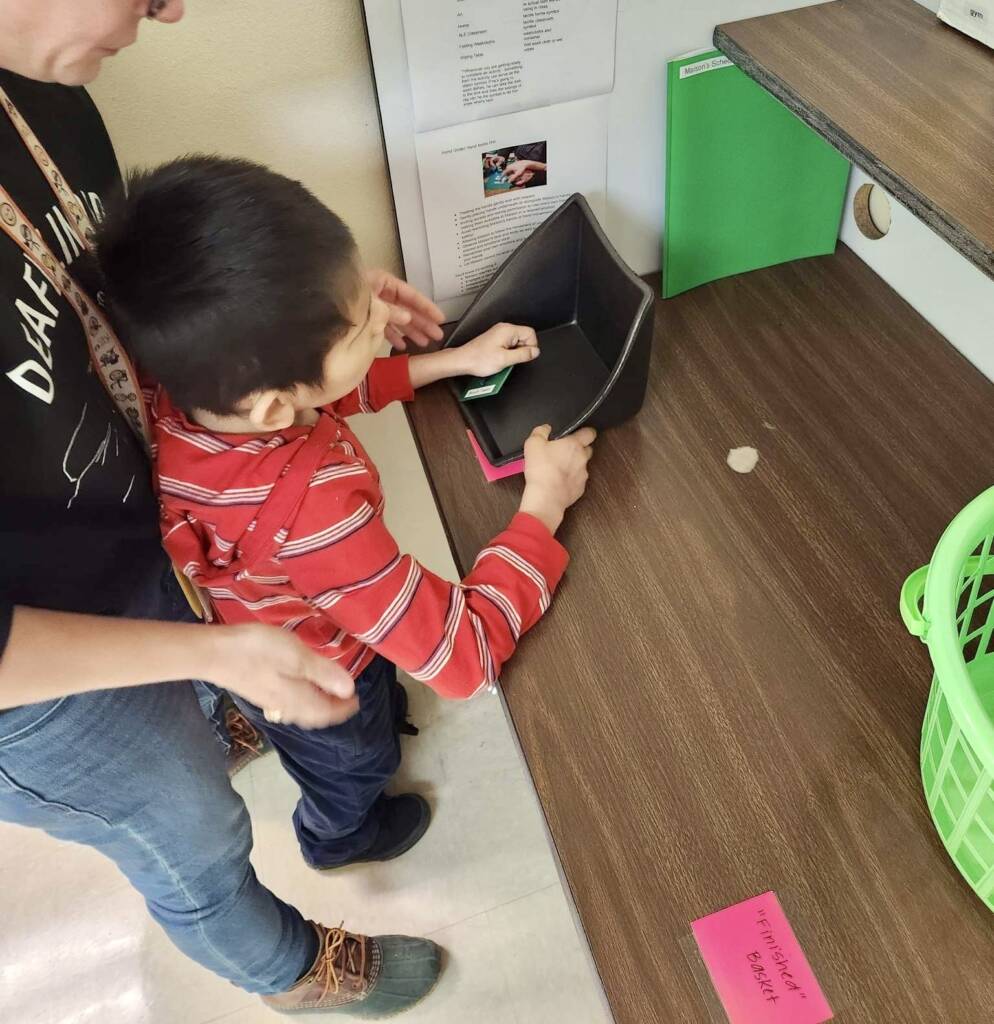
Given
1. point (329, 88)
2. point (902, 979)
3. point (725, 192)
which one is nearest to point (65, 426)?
point (329, 88)

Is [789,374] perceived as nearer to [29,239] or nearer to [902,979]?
[902,979]

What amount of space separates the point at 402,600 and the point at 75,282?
1.17 feet

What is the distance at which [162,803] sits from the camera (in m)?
0.75

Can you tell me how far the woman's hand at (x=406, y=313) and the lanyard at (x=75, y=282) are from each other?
0.29 meters

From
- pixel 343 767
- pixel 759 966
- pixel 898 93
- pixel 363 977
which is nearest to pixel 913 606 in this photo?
pixel 759 966

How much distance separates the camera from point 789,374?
37.8 inches

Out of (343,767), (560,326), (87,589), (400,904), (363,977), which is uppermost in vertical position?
(87,589)

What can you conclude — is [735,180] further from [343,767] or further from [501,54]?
[343,767]

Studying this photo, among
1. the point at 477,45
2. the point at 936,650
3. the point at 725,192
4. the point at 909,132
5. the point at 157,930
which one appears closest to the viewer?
the point at 936,650

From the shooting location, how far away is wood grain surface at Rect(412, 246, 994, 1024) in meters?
0.60

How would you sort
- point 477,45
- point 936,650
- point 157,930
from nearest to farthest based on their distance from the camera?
1. point 936,650
2. point 477,45
3. point 157,930

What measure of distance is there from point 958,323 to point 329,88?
73 centimetres

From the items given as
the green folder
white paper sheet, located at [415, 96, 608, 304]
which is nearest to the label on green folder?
white paper sheet, located at [415, 96, 608, 304]

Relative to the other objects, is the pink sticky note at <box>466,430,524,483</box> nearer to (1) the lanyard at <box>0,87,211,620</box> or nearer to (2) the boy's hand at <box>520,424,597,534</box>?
(2) the boy's hand at <box>520,424,597,534</box>
